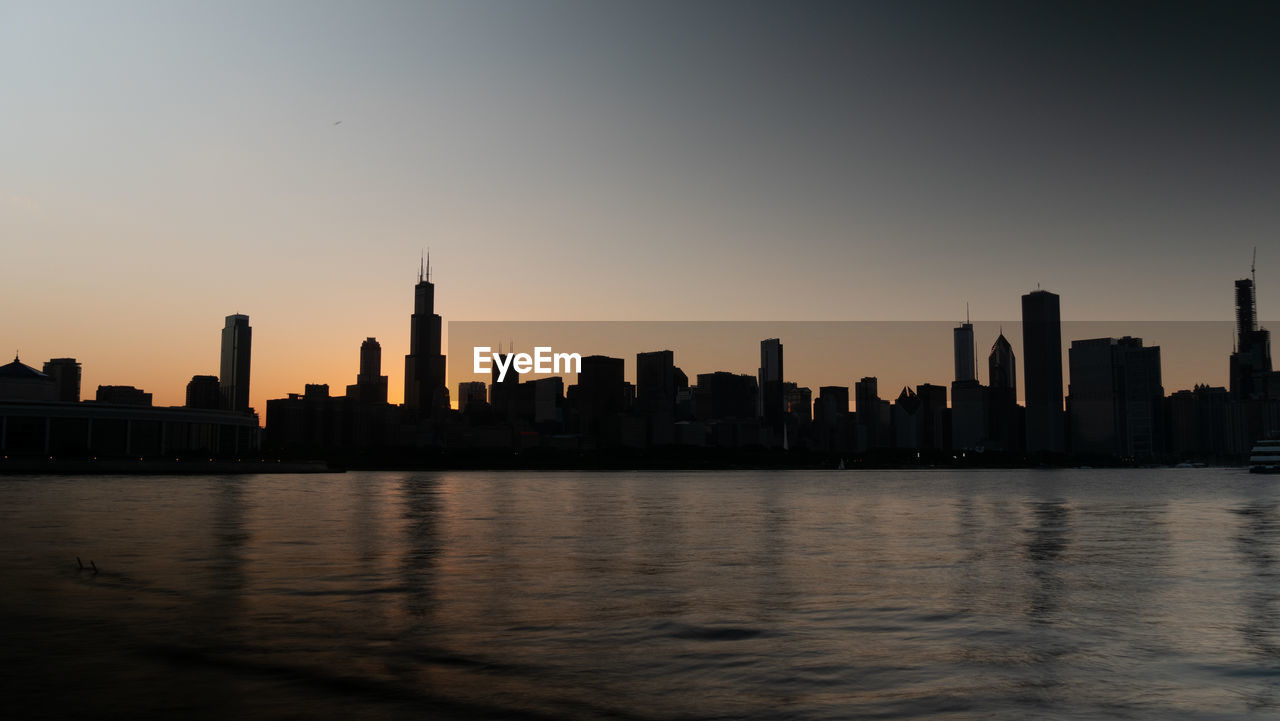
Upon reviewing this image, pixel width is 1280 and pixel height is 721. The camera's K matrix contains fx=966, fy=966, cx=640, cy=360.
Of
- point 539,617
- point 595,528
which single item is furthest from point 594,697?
point 595,528

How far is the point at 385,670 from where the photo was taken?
58.6 feet

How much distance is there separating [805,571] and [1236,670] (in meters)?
18.3

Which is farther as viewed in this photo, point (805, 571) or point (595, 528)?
point (595, 528)

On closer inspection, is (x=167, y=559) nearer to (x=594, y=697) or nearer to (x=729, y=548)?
(x=729, y=548)

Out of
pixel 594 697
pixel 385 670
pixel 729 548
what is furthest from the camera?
pixel 729 548

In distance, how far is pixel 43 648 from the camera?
1972 centimetres

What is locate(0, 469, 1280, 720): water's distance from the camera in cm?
1569

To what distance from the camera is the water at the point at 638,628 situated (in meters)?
15.7

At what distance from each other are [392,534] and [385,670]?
128 feet

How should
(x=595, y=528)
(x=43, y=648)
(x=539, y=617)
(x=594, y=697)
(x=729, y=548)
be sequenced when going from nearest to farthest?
(x=594, y=697), (x=43, y=648), (x=539, y=617), (x=729, y=548), (x=595, y=528)

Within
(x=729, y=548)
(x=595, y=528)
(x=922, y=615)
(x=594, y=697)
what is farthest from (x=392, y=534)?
(x=594, y=697)

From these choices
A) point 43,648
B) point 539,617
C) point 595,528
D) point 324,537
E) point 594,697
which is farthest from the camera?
point 595,528

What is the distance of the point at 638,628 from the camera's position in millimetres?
22922

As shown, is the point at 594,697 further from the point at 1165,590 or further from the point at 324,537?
the point at 324,537
